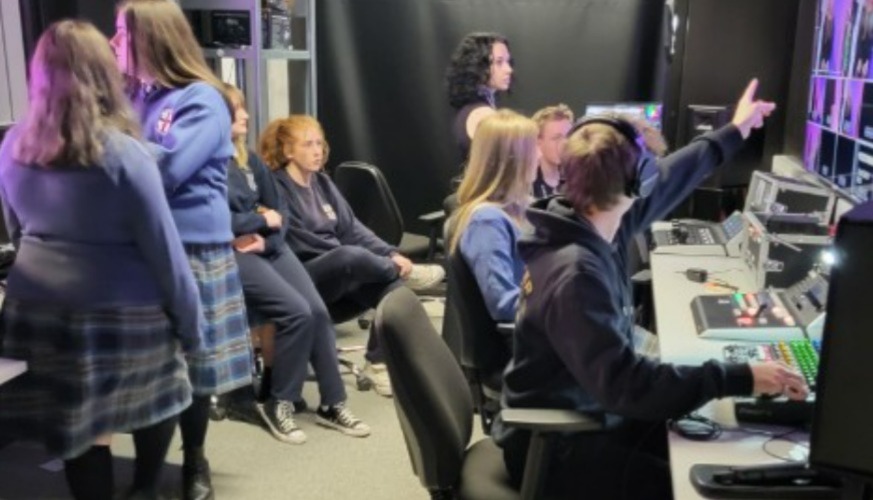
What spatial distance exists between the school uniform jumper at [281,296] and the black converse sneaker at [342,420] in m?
0.03

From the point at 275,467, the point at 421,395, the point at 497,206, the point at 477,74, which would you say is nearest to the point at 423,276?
the point at 477,74

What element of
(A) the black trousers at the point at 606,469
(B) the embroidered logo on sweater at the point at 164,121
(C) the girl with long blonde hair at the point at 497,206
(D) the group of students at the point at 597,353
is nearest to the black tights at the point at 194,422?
(B) the embroidered logo on sweater at the point at 164,121

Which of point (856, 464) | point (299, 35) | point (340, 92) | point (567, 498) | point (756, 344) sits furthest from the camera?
point (340, 92)

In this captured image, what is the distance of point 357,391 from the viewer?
Result: 3633mm

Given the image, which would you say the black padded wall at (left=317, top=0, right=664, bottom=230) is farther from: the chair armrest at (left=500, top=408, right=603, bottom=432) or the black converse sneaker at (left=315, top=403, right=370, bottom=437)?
the chair armrest at (left=500, top=408, right=603, bottom=432)

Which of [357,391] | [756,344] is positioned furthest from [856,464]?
[357,391]

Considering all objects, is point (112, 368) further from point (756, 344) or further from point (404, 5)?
point (404, 5)

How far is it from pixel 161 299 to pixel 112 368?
0.21 m

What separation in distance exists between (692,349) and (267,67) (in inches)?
135

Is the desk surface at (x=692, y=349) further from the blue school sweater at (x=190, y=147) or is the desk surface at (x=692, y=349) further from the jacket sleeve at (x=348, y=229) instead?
the blue school sweater at (x=190, y=147)

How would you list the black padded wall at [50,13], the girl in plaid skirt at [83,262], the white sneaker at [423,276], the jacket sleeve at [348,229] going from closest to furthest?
the girl in plaid skirt at [83,262] < the black padded wall at [50,13] < the jacket sleeve at [348,229] < the white sneaker at [423,276]

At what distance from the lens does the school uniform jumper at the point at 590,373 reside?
1.59 meters

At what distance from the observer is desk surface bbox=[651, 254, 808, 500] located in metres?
1.54

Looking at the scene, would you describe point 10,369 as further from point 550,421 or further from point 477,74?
point 477,74
